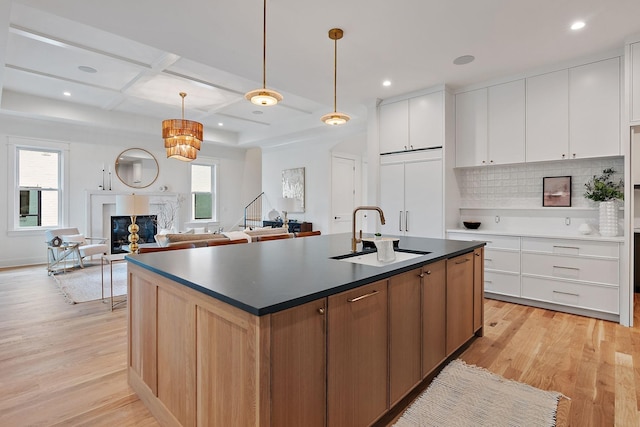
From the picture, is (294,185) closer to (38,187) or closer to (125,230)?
(125,230)

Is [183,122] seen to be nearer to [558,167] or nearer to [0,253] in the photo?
[0,253]

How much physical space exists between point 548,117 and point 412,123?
157cm

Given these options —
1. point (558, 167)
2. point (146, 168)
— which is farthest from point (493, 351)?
point (146, 168)

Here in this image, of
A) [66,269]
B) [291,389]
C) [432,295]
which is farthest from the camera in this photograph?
[66,269]

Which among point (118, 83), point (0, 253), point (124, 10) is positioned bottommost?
point (0, 253)

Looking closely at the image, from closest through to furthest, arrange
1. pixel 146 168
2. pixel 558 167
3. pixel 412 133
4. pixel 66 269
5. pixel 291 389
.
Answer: pixel 291 389
pixel 558 167
pixel 412 133
pixel 66 269
pixel 146 168

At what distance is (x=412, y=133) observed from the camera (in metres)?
4.61

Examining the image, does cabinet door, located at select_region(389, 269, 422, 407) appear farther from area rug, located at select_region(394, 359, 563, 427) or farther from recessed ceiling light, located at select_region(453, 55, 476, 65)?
recessed ceiling light, located at select_region(453, 55, 476, 65)

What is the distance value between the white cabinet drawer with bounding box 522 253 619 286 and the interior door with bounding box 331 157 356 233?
4355 mm

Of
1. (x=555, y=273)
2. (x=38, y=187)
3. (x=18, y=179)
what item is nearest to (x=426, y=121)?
(x=555, y=273)

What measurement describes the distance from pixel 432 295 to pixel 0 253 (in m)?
7.74

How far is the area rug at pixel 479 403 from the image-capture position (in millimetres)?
1826

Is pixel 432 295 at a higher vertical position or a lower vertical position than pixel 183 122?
lower

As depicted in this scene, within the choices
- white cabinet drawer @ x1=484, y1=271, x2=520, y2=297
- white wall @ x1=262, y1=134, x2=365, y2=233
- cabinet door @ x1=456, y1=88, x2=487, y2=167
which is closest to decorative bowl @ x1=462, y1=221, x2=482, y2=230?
white cabinet drawer @ x1=484, y1=271, x2=520, y2=297
